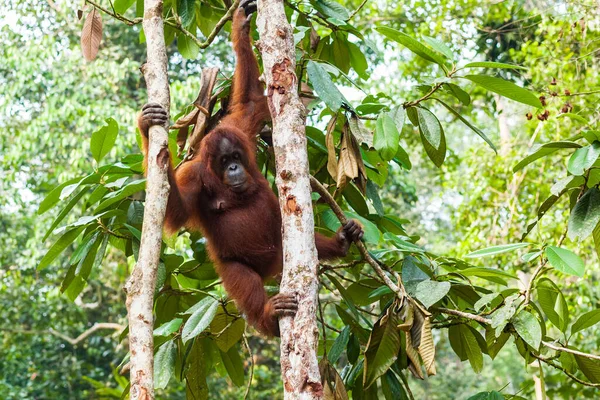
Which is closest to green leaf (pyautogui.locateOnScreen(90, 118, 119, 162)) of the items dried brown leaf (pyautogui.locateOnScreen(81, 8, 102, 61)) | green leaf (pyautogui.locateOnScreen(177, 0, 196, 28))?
dried brown leaf (pyautogui.locateOnScreen(81, 8, 102, 61))

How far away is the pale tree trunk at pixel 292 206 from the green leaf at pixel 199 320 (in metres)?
0.67

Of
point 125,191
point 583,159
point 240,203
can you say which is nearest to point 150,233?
point 125,191

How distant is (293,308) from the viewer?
2.39m

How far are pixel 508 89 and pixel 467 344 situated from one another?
3.84 feet

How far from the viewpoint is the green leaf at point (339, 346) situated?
328 centimetres

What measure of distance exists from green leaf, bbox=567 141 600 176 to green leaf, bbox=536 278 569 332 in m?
0.49

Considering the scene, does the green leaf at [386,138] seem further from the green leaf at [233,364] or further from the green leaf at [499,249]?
the green leaf at [233,364]

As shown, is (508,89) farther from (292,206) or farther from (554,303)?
(292,206)

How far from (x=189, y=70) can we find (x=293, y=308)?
10.9 m

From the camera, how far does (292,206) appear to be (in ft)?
8.13

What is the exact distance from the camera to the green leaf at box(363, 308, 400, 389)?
2.83 meters

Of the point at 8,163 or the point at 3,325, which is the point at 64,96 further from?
the point at 3,325

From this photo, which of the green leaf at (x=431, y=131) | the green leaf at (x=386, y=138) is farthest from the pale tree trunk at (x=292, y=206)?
the green leaf at (x=431, y=131)

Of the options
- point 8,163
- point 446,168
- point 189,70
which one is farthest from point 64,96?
point 446,168
